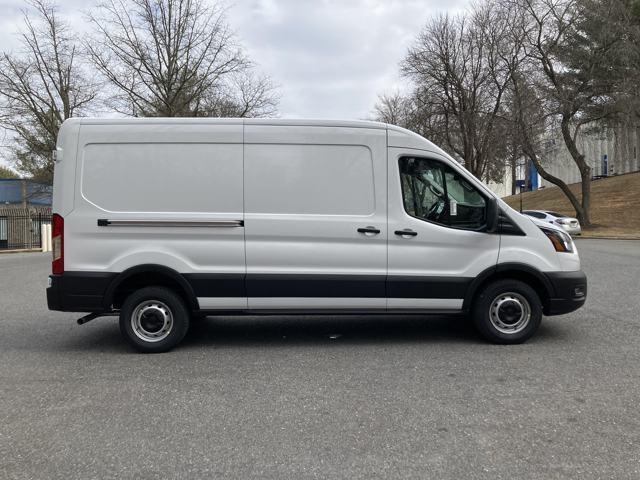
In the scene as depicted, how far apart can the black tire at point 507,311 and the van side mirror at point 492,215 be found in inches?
23.2

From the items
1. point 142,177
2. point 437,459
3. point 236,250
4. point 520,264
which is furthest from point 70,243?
point 520,264

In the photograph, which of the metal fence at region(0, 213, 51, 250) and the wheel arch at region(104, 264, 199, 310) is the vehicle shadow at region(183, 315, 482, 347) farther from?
the metal fence at region(0, 213, 51, 250)

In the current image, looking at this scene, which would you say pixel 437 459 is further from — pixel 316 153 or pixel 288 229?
pixel 316 153

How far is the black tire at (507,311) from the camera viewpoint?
5.54 metres

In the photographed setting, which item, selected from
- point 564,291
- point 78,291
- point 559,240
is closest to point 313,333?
point 78,291

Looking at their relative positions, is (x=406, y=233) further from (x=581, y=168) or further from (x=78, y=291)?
(x=581, y=168)

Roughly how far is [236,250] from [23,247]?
2619 centimetres

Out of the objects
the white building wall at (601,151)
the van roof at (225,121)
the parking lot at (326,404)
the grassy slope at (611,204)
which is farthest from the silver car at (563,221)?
the van roof at (225,121)

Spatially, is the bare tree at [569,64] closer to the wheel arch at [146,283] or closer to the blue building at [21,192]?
the wheel arch at [146,283]

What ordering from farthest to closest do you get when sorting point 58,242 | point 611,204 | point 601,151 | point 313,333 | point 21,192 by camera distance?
point 601,151
point 611,204
point 21,192
point 313,333
point 58,242

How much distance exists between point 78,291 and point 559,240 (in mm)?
5092

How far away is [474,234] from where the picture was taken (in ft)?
18.1

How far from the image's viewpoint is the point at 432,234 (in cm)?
547

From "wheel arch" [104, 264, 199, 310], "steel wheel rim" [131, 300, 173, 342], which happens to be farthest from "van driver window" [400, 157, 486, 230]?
"steel wheel rim" [131, 300, 173, 342]
